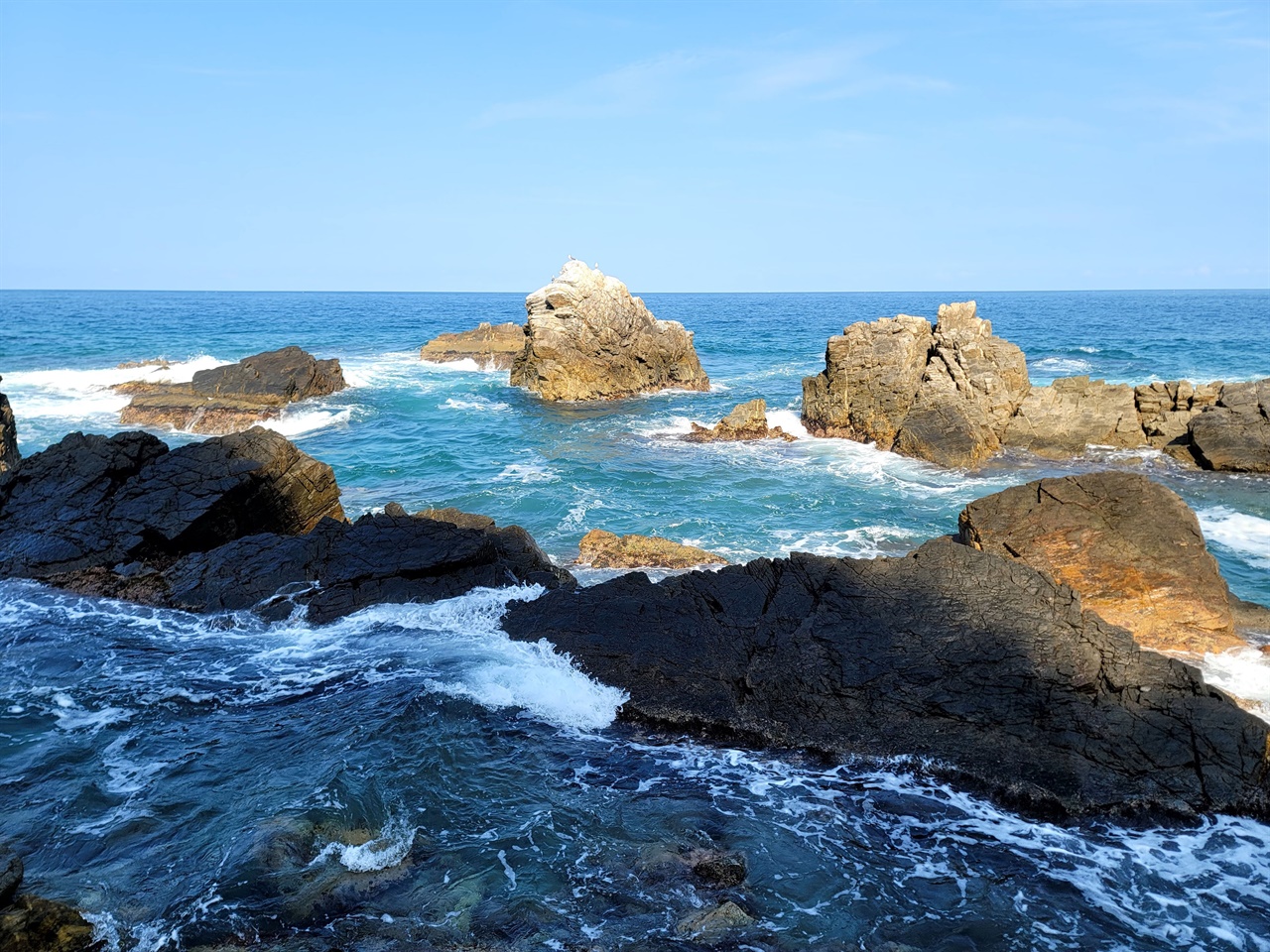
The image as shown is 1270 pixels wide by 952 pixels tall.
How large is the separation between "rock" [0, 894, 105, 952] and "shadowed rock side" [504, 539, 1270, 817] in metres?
5.62

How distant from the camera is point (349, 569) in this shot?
13.2 metres

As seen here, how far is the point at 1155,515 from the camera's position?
1372 cm

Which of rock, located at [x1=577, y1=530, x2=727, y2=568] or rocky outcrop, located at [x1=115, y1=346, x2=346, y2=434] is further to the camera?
rocky outcrop, located at [x1=115, y1=346, x2=346, y2=434]

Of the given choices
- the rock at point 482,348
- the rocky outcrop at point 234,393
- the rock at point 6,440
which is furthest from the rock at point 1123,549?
the rock at point 482,348

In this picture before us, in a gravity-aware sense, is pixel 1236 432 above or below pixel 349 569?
above

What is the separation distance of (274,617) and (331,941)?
689cm

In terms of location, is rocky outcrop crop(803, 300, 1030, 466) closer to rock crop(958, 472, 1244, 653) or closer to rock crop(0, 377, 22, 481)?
rock crop(958, 472, 1244, 653)

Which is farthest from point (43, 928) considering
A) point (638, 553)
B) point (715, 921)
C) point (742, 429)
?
point (742, 429)

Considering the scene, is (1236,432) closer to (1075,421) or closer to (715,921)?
(1075,421)

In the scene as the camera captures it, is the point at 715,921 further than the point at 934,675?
No

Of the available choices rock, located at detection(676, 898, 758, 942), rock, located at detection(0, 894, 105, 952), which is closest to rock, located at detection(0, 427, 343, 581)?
rock, located at detection(0, 894, 105, 952)

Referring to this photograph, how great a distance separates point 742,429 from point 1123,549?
687 inches

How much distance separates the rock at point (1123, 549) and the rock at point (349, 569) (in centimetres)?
744

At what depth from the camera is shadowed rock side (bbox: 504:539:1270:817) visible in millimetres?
8516
